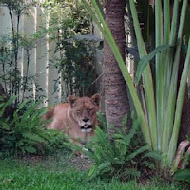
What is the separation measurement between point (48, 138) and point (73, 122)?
83cm

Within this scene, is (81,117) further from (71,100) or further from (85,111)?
(71,100)

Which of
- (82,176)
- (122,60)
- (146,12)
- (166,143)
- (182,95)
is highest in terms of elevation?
(146,12)

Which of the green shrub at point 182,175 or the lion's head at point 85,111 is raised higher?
the lion's head at point 85,111

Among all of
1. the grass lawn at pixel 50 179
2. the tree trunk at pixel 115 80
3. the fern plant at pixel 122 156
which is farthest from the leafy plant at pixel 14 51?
the fern plant at pixel 122 156

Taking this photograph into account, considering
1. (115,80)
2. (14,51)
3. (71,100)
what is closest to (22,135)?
(71,100)

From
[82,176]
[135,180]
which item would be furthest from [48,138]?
[135,180]

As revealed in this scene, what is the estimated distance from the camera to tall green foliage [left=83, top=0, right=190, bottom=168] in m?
5.20

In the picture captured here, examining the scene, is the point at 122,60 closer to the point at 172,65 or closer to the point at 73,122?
the point at 172,65

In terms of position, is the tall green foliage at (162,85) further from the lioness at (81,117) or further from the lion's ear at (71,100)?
the lion's ear at (71,100)

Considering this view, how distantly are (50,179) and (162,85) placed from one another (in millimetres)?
1381

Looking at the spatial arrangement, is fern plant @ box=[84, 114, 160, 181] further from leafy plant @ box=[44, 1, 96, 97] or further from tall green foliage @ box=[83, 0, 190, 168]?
leafy plant @ box=[44, 1, 96, 97]

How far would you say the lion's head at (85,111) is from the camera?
23.8 feet

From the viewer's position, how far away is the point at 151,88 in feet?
17.2

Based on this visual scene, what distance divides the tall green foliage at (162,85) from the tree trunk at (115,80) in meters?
0.18
